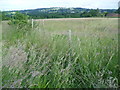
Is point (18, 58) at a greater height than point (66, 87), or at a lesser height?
greater

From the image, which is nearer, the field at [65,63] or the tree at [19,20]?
the field at [65,63]

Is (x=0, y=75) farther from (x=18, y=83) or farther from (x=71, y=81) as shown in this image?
(x=71, y=81)

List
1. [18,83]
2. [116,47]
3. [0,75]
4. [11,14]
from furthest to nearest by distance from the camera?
[11,14], [116,47], [0,75], [18,83]

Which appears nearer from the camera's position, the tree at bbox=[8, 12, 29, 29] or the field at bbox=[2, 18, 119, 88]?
the field at bbox=[2, 18, 119, 88]

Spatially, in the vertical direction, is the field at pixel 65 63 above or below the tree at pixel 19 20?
below

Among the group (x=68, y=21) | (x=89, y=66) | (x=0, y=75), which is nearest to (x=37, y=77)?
(x=0, y=75)

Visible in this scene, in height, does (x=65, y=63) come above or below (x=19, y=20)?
below

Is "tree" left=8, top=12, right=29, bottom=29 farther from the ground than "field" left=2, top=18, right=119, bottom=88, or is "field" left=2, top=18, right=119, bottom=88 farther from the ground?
Result: "tree" left=8, top=12, right=29, bottom=29

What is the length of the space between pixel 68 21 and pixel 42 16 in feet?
6.63

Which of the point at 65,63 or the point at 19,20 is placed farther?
the point at 19,20

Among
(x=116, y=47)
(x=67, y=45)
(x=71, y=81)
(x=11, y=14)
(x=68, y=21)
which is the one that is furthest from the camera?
(x=68, y=21)

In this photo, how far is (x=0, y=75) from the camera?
9.74 feet

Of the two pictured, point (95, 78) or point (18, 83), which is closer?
point (18, 83)

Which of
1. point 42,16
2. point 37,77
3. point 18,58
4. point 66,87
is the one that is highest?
point 42,16
